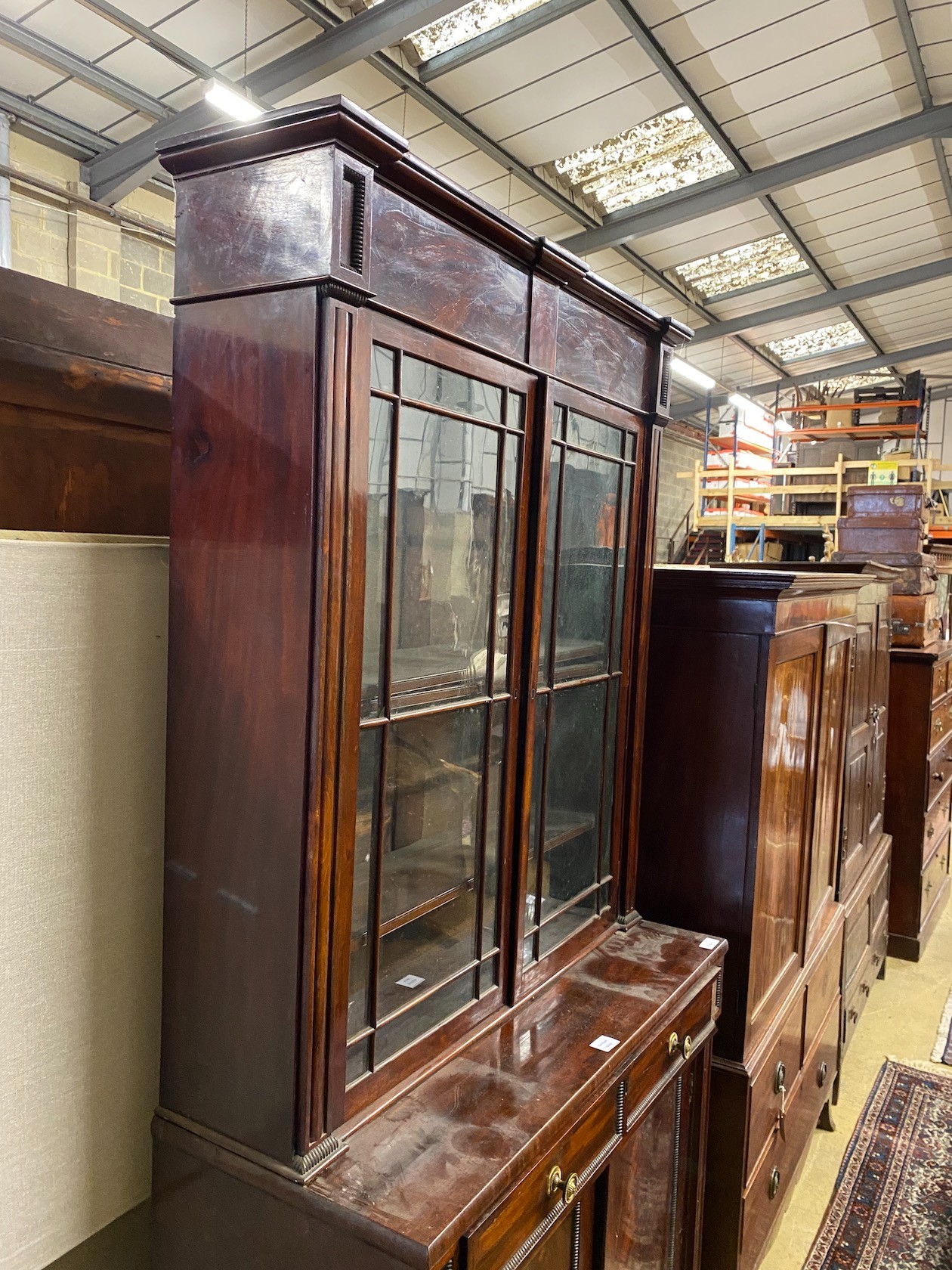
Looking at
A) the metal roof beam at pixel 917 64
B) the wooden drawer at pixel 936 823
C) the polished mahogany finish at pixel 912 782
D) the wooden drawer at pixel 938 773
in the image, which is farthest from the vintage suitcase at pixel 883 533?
the metal roof beam at pixel 917 64

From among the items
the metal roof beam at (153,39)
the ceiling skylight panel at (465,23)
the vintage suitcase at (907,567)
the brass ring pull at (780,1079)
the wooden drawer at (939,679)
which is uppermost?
the ceiling skylight panel at (465,23)

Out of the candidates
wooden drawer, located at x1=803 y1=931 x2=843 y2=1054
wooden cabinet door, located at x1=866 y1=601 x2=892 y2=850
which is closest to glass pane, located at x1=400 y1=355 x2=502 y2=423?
wooden drawer, located at x1=803 y1=931 x2=843 y2=1054

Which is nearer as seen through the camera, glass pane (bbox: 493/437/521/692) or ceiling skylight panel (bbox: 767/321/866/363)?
glass pane (bbox: 493/437/521/692)

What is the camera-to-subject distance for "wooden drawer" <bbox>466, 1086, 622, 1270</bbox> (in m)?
1.10

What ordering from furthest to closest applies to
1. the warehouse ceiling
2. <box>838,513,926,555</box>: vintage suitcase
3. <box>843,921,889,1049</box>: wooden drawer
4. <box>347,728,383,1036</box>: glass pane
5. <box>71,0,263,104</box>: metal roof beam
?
<box>838,513,926,555</box>: vintage suitcase < the warehouse ceiling < <box>71,0,263,104</box>: metal roof beam < <box>843,921,889,1049</box>: wooden drawer < <box>347,728,383,1036</box>: glass pane

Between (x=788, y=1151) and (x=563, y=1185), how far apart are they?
1.55 meters

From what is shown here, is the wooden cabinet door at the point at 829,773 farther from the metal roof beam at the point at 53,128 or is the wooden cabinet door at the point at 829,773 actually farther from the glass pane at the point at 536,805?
the metal roof beam at the point at 53,128

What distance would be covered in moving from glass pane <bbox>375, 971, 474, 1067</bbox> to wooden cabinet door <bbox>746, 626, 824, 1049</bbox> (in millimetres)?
909

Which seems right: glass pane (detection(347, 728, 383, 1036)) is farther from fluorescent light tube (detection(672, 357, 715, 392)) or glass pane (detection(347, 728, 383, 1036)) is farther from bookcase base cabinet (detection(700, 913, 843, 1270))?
fluorescent light tube (detection(672, 357, 715, 392))

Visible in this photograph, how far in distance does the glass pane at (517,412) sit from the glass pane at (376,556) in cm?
30

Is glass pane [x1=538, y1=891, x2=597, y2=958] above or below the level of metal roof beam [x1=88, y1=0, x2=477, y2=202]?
below

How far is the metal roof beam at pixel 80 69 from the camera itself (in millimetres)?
3447

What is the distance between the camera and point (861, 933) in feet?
11.0

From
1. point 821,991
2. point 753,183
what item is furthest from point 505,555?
point 753,183
